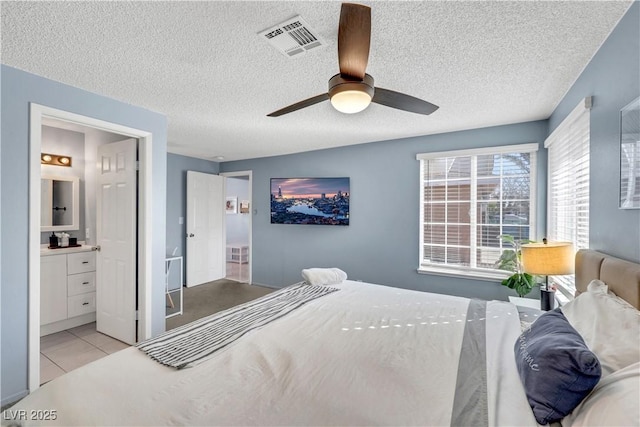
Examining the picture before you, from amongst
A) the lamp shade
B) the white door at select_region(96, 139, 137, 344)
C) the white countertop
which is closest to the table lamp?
the lamp shade

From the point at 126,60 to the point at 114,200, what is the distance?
1.86 m

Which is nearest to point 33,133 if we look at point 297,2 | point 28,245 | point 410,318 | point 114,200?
point 28,245

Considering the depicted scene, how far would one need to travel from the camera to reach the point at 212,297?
479 centimetres

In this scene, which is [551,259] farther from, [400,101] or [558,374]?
[400,101]

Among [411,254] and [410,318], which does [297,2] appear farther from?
[411,254]

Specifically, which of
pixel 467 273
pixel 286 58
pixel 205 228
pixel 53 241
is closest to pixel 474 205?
pixel 467 273

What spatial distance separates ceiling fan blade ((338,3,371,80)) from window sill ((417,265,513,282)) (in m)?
3.02

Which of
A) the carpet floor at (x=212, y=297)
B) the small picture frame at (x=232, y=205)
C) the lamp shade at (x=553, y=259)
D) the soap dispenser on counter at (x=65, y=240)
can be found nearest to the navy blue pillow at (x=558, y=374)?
the lamp shade at (x=553, y=259)

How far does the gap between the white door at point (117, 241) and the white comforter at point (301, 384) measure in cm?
195

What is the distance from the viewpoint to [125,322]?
3.15 m

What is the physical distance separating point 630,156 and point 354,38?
144cm

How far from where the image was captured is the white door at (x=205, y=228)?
5395mm

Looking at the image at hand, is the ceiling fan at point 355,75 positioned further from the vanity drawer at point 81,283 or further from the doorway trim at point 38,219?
the vanity drawer at point 81,283

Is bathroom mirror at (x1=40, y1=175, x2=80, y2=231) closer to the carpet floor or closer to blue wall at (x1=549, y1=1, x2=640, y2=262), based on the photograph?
the carpet floor
